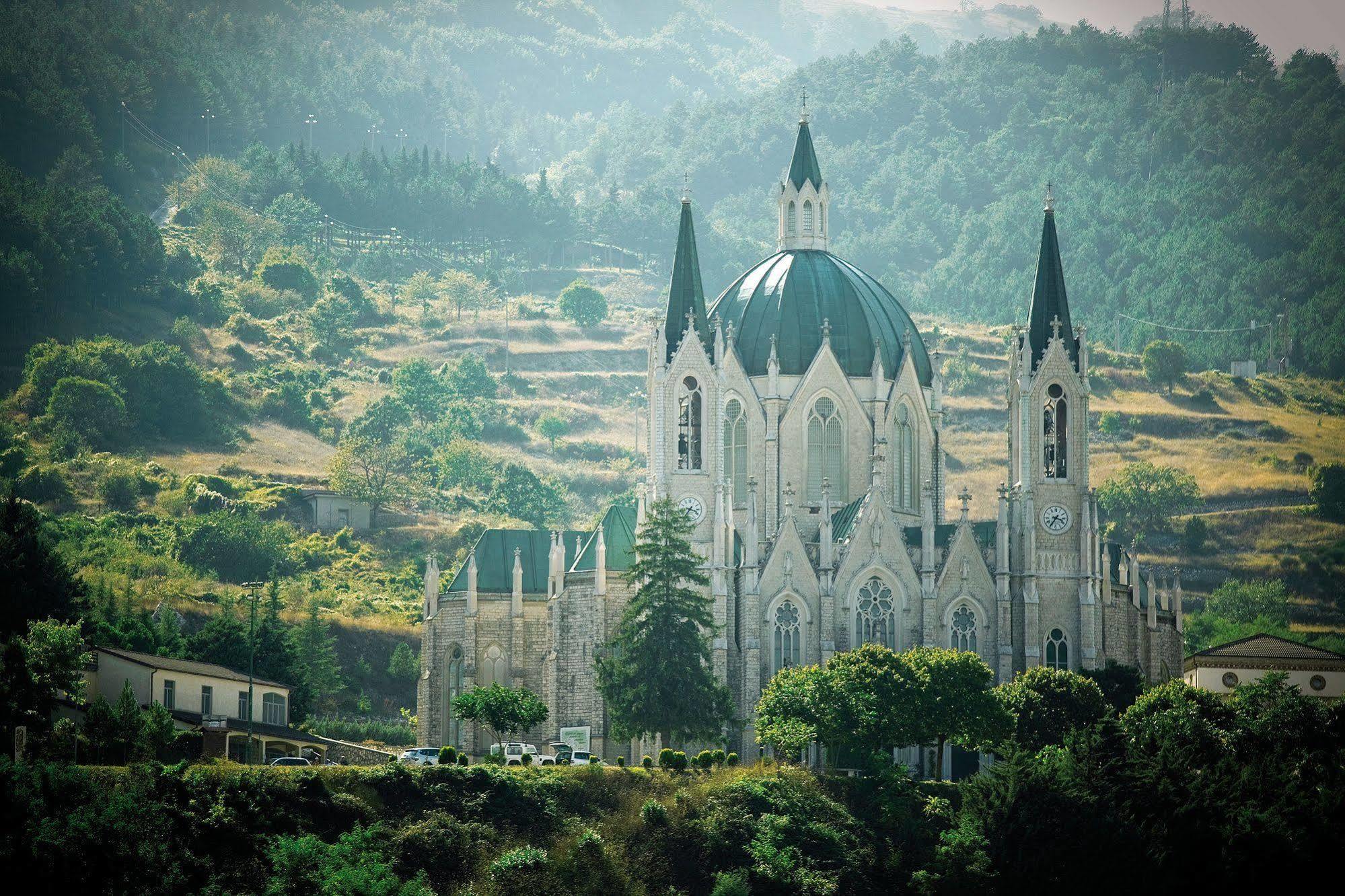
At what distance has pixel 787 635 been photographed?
103688 mm

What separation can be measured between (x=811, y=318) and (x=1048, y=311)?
11.5m

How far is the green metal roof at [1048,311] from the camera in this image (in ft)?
360

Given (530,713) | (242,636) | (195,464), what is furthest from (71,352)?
(530,713)

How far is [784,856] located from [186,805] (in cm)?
2266

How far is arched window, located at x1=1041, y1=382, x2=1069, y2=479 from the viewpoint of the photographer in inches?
4267

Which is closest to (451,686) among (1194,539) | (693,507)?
(693,507)

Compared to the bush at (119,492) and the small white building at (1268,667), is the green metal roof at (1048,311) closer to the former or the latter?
the small white building at (1268,667)

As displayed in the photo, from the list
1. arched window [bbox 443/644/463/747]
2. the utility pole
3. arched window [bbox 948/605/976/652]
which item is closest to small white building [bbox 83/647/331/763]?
the utility pole

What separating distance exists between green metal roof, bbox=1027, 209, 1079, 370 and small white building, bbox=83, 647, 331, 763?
1542 inches

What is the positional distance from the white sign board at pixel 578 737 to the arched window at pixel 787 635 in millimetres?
9438

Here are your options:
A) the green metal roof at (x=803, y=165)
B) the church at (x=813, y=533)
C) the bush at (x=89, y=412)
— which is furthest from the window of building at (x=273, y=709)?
the bush at (x=89, y=412)

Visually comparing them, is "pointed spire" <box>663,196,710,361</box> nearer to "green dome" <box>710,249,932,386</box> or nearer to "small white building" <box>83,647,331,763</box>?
"green dome" <box>710,249,932,386</box>

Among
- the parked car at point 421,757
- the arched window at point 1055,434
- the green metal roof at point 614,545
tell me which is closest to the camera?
the parked car at point 421,757

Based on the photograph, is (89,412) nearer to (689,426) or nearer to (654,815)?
(689,426)
